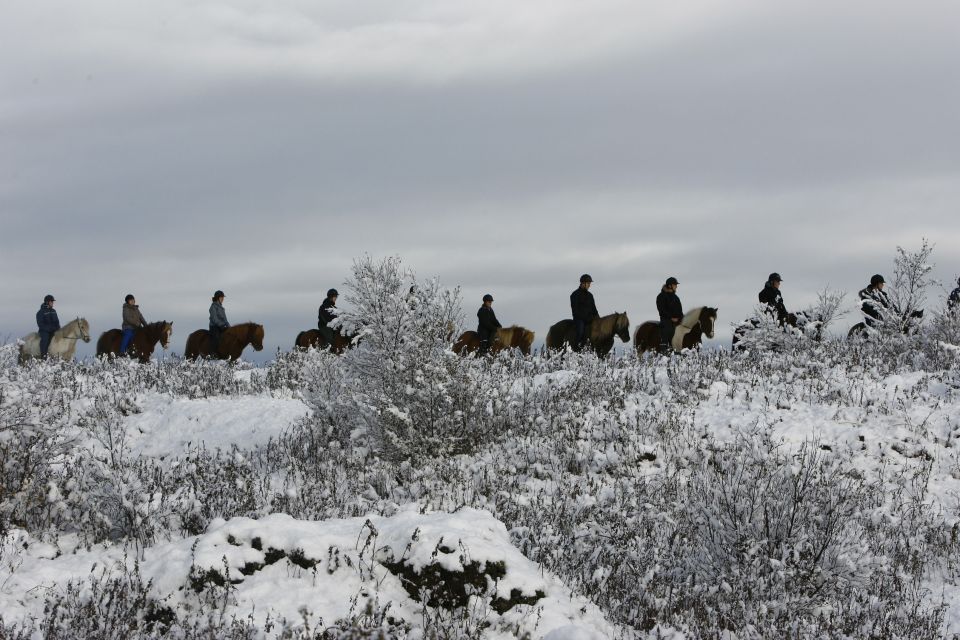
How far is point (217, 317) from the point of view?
22969 mm

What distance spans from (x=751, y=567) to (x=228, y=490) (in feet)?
16.0

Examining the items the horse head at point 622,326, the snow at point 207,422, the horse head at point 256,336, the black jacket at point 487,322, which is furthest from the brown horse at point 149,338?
the horse head at point 622,326

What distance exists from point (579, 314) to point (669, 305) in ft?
6.93

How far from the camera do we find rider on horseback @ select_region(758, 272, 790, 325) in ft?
61.8

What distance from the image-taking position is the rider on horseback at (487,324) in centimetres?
2161

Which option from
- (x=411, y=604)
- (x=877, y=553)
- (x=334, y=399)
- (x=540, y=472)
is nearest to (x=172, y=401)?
(x=334, y=399)

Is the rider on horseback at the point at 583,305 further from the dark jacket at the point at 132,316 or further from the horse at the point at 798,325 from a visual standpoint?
the dark jacket at the point at 132,316

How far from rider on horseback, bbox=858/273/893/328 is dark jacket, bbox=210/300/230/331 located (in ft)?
53.0

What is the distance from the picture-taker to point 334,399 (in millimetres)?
11508

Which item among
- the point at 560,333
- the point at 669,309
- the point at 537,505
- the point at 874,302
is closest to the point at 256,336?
the point at 560,333

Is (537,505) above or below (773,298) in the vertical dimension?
below

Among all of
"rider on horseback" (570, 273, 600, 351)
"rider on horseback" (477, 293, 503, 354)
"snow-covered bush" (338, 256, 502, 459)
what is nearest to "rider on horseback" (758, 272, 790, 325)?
"rider on horseback" (570, 273, 600, 351)

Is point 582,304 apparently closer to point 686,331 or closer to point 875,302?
point 686,331

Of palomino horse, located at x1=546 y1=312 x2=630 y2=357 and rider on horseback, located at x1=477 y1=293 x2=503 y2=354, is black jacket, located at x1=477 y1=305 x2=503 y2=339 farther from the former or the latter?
palomino horse, located at x1=546 y1=312 x2=630 y2=357
